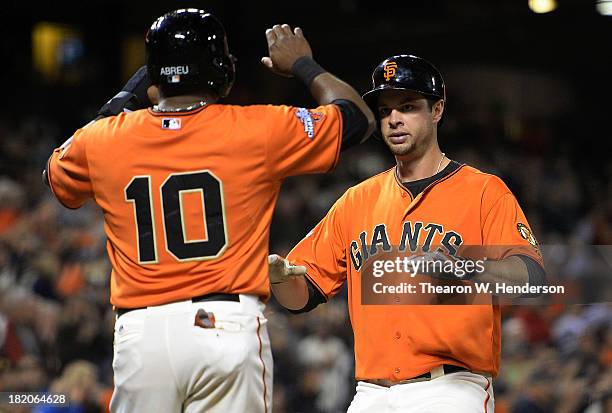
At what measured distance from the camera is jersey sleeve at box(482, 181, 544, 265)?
10.2 feet

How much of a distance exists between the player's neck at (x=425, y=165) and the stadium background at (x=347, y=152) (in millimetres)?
2779

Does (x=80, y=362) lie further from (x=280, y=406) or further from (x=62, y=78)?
(x=62, y=78)

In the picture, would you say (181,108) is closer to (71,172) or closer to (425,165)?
(71,172)

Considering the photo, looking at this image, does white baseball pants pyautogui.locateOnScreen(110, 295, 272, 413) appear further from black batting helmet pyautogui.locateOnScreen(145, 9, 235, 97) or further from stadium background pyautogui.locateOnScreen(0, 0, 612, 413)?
stadium background pyautogui.locateOnScreen(0, 0, 612, 413)

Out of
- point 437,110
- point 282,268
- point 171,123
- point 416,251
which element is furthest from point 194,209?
point 437,110

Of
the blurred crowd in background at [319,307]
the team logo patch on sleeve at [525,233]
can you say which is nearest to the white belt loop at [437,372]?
the team logo patch on sleeve at [525,233]

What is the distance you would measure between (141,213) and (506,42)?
283 inches

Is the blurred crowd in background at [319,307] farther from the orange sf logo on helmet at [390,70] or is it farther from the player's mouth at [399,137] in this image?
the orange sf logo on helmet at [390,70]

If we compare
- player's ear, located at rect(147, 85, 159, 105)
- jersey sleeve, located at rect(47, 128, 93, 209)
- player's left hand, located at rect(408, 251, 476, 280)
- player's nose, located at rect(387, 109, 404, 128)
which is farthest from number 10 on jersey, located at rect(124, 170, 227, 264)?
player's nose, located at rect(387, 109, 404, 128)

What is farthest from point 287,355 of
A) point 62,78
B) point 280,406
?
point 62,78

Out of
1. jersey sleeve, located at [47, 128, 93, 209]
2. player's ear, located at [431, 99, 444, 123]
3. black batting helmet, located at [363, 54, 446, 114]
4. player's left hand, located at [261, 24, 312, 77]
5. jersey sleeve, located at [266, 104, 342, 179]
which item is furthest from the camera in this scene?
player's ear, located at [431, 99, 444, 123]

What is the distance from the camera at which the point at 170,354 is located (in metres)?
2.43

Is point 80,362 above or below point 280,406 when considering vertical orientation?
above

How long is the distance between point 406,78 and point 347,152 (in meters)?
5.47
